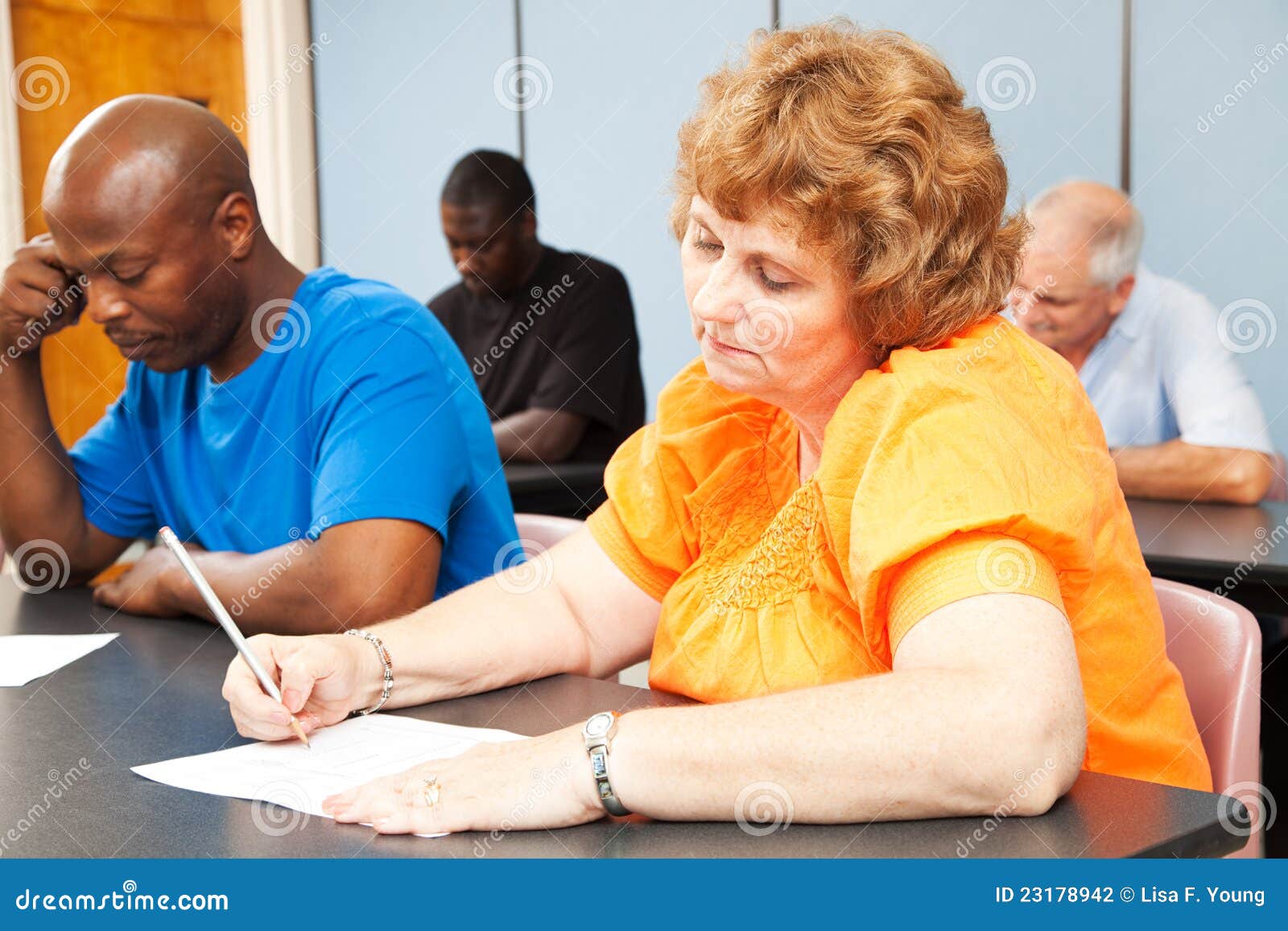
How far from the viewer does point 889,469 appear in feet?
3.59

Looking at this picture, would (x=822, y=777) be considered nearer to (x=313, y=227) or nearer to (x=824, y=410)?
(x=824, y=410)

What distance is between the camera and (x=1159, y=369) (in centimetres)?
338

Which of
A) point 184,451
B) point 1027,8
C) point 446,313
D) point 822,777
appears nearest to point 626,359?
point 446,313

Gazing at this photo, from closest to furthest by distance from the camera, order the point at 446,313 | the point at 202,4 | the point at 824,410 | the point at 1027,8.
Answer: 1. the point at 824,410
2. the point at 1027,8
3. the point at 446,313
4. the point at 202,4

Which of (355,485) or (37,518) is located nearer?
(355,485)

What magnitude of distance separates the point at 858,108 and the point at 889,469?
35 centimetres
